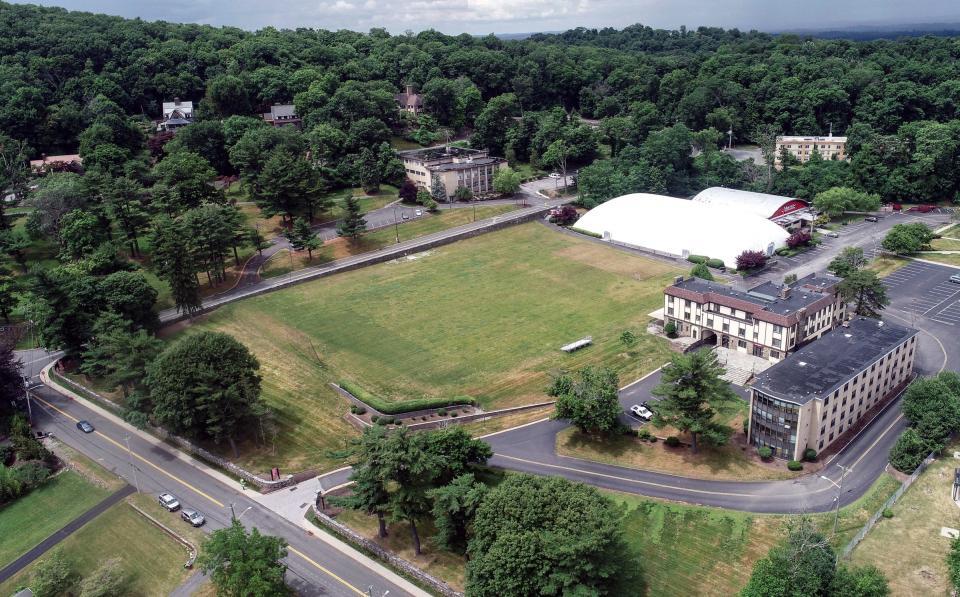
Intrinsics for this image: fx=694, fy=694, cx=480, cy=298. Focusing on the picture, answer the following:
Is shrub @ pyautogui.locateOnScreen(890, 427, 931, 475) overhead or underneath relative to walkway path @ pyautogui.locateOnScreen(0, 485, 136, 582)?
overhead

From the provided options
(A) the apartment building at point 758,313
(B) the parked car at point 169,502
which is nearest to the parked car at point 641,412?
(A) the apartment building at point 758,313

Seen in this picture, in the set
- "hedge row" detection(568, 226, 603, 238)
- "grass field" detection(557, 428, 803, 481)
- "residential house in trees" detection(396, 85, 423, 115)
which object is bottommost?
"grass field" detection(557, 428, 803, 481)

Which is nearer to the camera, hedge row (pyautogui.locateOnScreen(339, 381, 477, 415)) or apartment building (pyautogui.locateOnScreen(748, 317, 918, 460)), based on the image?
apartment building (pyautogui.locateOnScreen(748, 317, 918, 460))

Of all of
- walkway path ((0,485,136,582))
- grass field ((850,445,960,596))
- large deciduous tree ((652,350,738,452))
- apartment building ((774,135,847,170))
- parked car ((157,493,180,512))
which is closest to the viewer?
grass field ((850,445,960,596))

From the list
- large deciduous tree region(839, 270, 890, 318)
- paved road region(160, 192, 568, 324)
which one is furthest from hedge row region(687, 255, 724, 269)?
paved road region(160, 192, 568, 324)

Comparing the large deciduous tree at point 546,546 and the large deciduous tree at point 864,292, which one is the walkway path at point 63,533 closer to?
the large deciduous tree at point 546,546

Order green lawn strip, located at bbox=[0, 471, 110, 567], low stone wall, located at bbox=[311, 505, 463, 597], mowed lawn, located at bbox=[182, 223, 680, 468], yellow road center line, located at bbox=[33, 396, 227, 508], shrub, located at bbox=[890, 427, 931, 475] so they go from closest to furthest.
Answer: low stone wall, located at bbox=[311, 505, 463, 597] < green lawn strip, located at bbox=[0, 471, 110, 567] < shrub, located at bbox=[890, 427, 931, 475] < yellow road center line, located at bbox=[33, 396, 227, 508] < mowed lawn, located at bbox=[182, 223, 680, 468]

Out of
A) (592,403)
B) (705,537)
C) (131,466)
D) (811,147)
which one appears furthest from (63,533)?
(811,147)

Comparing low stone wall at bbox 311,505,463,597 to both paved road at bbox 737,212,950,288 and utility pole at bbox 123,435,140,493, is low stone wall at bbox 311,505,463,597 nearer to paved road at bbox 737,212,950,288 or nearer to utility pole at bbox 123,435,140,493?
utility pole at bbox 123,435,140,493
